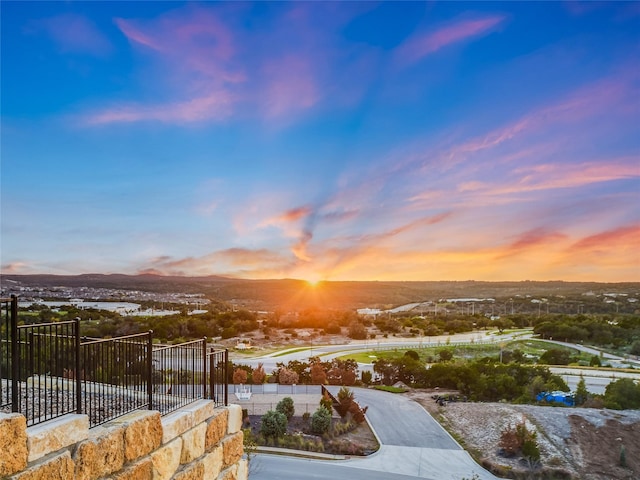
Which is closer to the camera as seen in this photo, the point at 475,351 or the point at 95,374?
the point at 95,374

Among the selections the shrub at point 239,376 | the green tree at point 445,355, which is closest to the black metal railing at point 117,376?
the shrub at point 239,376

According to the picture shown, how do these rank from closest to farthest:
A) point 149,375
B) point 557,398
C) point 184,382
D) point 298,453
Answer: point 149,375 → point 184,382 → point 298,453 → point 557,398

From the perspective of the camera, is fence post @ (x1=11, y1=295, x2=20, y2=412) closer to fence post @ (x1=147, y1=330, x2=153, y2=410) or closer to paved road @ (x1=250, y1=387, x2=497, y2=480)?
fence post @ (x1=147, y1=330, x2=153, y2=410)

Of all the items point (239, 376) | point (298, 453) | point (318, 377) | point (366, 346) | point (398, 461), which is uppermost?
point (239, 376)

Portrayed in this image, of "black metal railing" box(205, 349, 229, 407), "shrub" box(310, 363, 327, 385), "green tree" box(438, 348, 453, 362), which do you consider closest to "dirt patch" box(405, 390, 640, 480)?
"shrub" box(310, 363, 327, 385)

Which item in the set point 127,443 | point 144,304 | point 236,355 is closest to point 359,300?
point 236,355

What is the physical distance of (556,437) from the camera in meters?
19.4

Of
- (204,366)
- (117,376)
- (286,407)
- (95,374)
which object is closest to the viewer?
(95,374)

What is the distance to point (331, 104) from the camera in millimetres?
16453

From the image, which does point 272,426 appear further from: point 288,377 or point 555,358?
point 555,358

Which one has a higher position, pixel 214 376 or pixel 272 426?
pixel 214 376

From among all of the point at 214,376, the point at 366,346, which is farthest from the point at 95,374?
the point at 366,346

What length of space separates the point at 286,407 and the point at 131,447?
18.7 metres

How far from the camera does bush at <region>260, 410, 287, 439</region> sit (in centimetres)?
1883
